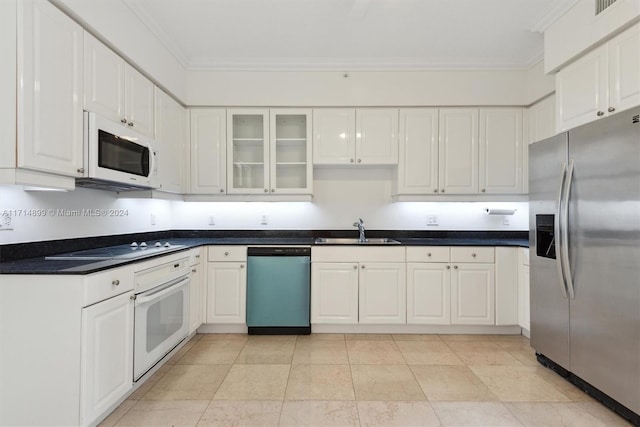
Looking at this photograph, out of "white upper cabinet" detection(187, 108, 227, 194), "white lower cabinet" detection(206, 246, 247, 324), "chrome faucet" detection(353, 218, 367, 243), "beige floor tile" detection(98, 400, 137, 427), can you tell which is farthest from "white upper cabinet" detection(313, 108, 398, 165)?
"beige floor tile" detection(98, 400, 137, 427)

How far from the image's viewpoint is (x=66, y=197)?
7.22 ft

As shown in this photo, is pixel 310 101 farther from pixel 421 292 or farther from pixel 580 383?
pixel 580 383

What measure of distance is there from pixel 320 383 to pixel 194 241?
188cm

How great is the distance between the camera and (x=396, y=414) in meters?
1.88

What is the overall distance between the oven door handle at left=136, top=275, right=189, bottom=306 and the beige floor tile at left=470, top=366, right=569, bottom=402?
236 centimetres

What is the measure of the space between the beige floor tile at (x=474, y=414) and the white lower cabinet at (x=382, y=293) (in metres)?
1.11

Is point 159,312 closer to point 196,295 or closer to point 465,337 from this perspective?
point 196,295

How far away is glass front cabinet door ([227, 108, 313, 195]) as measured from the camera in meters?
3.32

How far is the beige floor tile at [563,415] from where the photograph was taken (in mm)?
1804

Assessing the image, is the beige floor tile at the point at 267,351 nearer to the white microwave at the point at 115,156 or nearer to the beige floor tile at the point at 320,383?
the beige floor tile at the point at 320,383

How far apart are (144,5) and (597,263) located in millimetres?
3547

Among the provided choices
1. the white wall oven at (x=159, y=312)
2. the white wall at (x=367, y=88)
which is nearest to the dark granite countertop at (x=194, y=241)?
the white wall oven at (x=159, y=312)

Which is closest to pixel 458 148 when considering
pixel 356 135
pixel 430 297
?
pixel 356 135

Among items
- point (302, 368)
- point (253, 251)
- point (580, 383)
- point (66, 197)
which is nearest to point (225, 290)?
point (253, 251)
